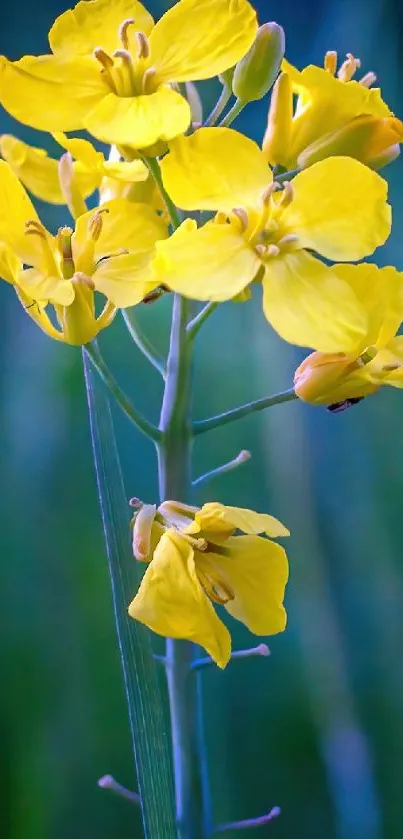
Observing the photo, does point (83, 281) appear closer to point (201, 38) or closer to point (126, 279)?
point (126, 279)

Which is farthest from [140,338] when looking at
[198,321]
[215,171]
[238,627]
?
[238,627]

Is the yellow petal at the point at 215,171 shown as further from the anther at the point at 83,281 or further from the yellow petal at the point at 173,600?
the yellow petal at the point at 173,600

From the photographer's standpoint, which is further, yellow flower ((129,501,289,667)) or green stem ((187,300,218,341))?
green stem ((187,300,218,341))

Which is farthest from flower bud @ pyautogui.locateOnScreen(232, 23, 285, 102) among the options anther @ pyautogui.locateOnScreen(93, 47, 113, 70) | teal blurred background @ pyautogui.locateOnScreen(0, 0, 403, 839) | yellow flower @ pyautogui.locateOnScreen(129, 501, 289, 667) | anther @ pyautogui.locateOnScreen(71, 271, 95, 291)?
teal blurred background @ pyautogui.locateOnScreen(0, 0, 403, 839)

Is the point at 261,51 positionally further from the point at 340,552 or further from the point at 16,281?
the point at 340,552

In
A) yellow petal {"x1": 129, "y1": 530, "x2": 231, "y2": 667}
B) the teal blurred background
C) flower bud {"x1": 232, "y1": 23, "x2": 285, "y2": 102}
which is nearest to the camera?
yellow petal {"x1": 129, "y1": 530, "x2": 231, "y2": 667}

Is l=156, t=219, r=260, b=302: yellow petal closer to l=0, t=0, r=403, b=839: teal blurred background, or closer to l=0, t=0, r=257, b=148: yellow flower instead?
l=0, t=0, r=257, b=148: yellow flower
